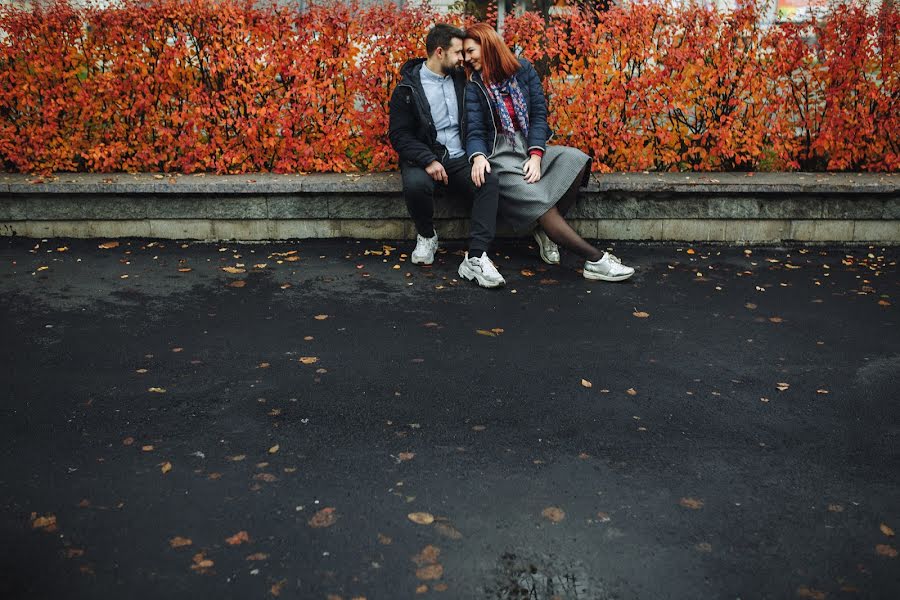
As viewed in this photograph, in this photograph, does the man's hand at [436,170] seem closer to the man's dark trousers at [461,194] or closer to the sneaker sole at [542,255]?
the man's dark trousers at [461,194]

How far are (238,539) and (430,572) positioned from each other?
67 centimetres

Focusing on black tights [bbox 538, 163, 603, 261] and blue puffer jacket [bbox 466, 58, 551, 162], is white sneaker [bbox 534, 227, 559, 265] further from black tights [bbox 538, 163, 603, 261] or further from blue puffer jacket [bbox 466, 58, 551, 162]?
blue puffer jacket [bbox 466, 58, 551, 162]

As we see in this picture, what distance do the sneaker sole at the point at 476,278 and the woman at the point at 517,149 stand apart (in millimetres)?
10

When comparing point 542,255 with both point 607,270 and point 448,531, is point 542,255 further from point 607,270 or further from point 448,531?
point 448,531

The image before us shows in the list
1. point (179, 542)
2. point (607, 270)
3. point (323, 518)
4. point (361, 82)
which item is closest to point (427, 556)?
point (323, 518)

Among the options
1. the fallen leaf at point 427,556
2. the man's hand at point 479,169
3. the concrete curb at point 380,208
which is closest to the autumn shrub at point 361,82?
the concrete curb at point 380,208

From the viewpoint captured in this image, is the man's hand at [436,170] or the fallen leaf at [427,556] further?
the man's hand at [436,170]

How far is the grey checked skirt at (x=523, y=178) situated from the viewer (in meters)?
6.04

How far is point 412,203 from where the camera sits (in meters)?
6.23

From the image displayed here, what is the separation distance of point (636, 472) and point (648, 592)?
75 centimetres

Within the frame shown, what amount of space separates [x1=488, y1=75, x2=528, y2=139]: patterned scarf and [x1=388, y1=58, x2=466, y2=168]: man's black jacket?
255 millimetres

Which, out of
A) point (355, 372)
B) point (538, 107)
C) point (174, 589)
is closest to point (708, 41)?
point (538, 107)

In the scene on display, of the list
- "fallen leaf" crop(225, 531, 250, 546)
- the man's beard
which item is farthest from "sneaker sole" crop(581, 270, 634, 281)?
"fallen leaf" crop(225, 531, 250, 546)

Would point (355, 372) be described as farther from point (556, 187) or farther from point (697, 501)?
point (556, 187)
